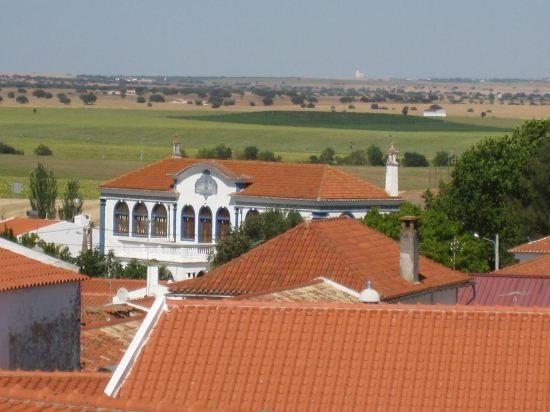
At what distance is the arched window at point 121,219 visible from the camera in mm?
85062

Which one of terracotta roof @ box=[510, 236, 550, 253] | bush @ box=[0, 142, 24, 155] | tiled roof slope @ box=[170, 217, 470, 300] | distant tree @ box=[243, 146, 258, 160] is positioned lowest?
bush @ box=[0, 142, 24, 155]

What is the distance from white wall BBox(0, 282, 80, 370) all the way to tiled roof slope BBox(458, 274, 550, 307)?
8.47 meters

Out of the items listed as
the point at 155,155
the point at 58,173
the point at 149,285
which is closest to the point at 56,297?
the point at 149,285

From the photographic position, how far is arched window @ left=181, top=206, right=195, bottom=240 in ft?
272

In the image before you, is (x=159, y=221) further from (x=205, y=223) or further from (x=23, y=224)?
(x=23, y=224)

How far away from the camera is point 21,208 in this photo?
100250 mm

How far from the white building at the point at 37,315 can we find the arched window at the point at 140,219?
56240 mm

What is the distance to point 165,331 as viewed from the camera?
2034 cm

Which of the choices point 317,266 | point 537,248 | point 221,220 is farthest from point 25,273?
point 221,220

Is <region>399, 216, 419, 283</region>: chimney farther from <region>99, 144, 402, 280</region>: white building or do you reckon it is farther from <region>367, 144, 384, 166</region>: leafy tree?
<region>367, 144, 384, 166</region>: leafy tree

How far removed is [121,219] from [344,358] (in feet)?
218

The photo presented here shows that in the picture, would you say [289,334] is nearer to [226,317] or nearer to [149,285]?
[226,317]

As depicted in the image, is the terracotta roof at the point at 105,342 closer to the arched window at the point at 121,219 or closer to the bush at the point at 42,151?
the arched window at the point at 121,219

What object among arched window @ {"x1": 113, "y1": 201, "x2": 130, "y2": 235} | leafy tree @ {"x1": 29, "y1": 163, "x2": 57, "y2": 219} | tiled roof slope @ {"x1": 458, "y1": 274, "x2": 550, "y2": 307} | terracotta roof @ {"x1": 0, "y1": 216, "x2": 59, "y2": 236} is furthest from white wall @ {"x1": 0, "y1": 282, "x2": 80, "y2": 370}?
leafy tree @ {"x1": 29, "y1": 163, "x2": 57, "y2": 219}
